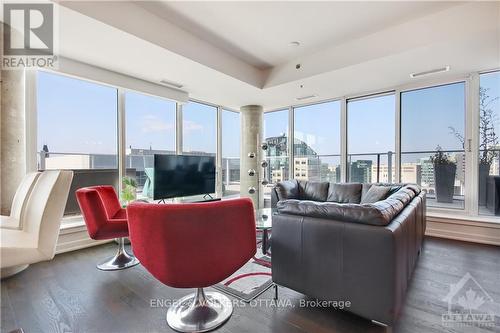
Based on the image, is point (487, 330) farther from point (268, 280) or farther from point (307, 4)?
point (307, 4)

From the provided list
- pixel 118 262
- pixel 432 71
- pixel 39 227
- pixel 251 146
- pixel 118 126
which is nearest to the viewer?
pixel 39 227

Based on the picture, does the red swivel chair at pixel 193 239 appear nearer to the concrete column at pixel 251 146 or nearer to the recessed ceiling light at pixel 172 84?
the recessed ceiling light at pixel 172 84

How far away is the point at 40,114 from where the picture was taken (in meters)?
2.97

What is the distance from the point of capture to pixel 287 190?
430 centimetres

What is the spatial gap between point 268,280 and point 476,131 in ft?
12.6

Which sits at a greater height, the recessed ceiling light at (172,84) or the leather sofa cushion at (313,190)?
the recessed ceiling light at (172,84)

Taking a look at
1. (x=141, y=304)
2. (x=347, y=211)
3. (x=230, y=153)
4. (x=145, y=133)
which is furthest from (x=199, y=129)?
(x=347, y=211)

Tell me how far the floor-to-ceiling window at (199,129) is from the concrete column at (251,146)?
67 centimetres

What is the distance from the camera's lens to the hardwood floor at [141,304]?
1.54 meters

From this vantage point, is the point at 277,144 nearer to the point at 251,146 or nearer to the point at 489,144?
the point at 251,146

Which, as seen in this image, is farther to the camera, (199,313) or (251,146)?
(251,146)

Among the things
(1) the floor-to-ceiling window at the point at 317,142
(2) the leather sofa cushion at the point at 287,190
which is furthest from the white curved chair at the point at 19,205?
(1) the floor-to-ceiling window at the point at 317,142

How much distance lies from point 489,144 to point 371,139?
1633mm

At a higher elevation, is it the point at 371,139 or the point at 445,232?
the point at 371,139
